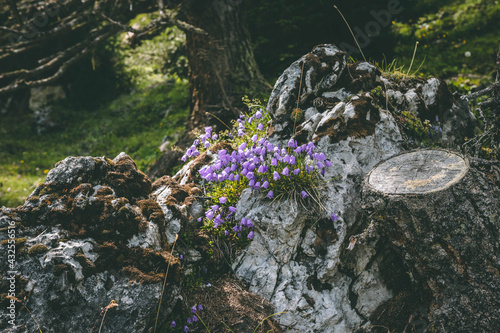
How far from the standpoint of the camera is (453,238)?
9.44 feet

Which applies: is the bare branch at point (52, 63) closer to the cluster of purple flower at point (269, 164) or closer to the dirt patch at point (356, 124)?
the cluster of purple flower at point (269, 164)

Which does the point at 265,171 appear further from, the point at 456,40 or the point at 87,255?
the point at 456,40

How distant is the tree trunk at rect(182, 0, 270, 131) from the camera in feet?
22.6

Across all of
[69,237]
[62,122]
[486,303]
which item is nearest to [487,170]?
[486,303]

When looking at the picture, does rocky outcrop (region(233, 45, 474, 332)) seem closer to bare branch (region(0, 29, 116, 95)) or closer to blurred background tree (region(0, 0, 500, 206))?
blurred background tree (region(0, 0, 500, 206))

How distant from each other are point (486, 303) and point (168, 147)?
6924 millimetres

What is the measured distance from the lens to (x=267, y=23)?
8445mm

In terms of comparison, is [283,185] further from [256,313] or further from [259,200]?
[256,313]

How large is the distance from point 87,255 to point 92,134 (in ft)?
30.6

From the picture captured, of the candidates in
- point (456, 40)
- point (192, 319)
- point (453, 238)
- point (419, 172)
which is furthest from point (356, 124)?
point (456, 40)

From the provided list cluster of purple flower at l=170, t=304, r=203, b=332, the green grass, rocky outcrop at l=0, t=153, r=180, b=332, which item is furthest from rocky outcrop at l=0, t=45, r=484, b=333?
the green grass

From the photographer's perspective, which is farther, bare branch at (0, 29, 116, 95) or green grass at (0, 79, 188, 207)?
green grass at (0, 79, 188, 207)

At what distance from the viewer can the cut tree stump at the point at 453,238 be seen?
284 centimetres

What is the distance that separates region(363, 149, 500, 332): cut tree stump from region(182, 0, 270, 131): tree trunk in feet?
14.1
